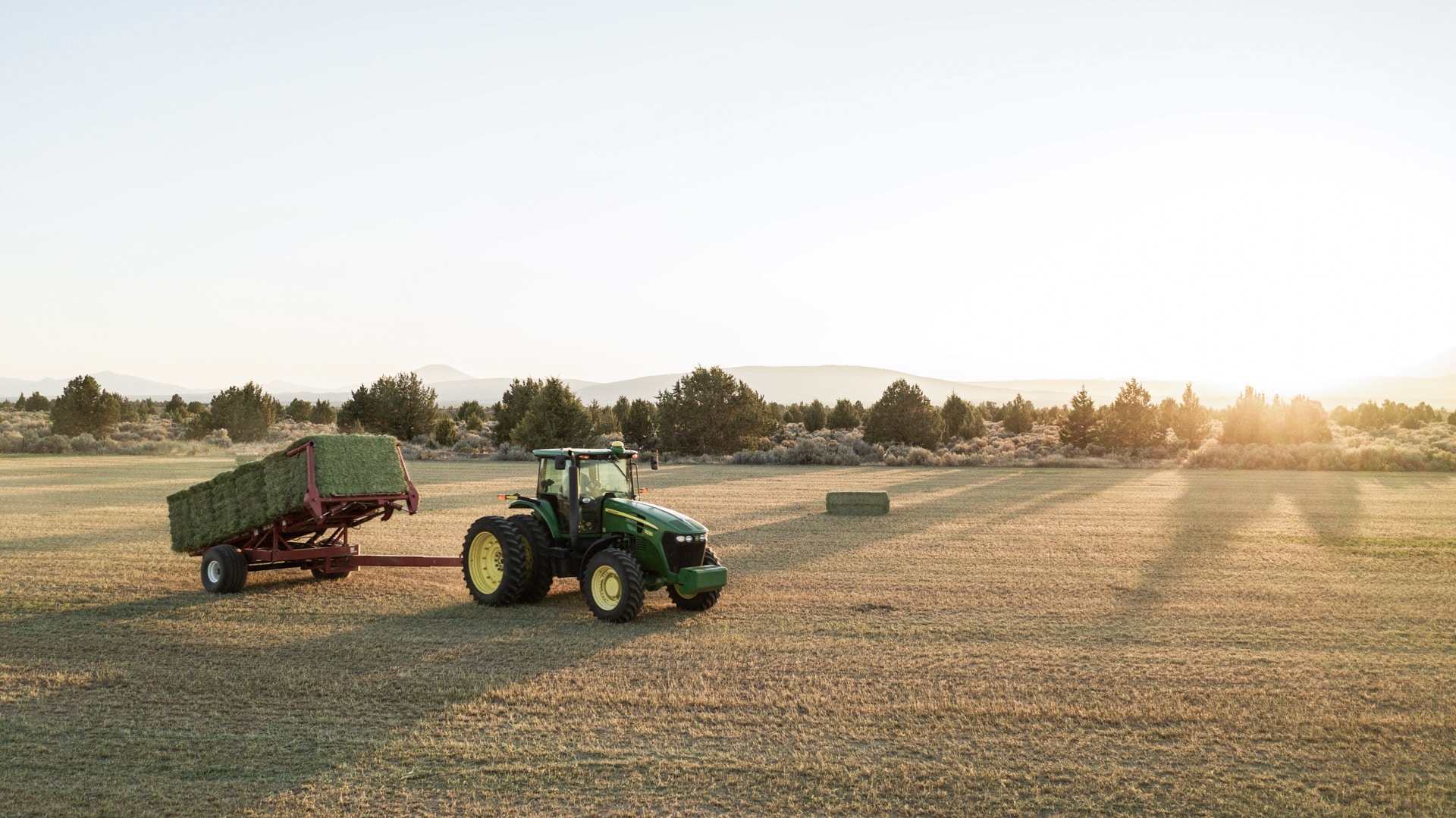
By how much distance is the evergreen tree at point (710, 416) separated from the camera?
45.3 meters

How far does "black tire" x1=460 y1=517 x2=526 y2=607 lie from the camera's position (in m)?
10.6

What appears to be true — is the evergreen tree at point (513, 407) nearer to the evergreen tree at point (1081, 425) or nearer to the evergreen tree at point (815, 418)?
the evergreen tree at point (815, 418)

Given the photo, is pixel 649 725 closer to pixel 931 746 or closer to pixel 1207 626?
pixel 931 746

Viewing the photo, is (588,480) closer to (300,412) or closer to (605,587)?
(605,587)

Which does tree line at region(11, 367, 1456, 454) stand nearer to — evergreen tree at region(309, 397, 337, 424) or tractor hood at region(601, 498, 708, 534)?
evergreen tree at region(309, 397, 337, 424)

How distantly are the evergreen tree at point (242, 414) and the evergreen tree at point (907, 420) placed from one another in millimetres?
35216

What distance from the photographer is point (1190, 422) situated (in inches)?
1825

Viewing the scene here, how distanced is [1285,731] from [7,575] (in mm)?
15393

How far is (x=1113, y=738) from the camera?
21.3 feet

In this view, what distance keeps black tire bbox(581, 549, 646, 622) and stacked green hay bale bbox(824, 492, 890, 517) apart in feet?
36.2

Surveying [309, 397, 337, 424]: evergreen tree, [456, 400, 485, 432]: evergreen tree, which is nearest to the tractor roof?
[456, 400, 485, 432]: evergreen tree

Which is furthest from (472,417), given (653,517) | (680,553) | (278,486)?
(680,553)

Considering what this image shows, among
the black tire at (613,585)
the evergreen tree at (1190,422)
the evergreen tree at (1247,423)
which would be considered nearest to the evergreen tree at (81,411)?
the black tire at (613,585)

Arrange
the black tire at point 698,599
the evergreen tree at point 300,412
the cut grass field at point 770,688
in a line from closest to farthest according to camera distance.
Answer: the cut grass field at point 770,688 → the black tire at point 698,599 → the evergreen tree at point 300,412
